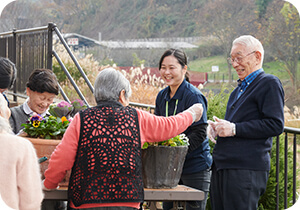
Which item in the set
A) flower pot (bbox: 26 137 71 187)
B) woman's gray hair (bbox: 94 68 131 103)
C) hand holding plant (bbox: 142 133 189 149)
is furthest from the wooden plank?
woman's gray hair (bbox: 94 68 131 103)

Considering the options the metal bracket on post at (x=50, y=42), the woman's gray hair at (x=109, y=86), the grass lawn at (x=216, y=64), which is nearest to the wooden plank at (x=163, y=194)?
the woman's gray hair at (x=109, y=86)

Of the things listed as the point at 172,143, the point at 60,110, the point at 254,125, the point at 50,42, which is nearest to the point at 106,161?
the point at 172,143

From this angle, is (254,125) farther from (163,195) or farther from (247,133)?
(163,195)

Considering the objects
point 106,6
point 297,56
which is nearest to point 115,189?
point 297,56

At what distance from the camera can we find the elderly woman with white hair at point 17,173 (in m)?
2.10

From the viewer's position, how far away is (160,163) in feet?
8.62

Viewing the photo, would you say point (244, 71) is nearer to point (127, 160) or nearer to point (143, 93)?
point (127, 160)

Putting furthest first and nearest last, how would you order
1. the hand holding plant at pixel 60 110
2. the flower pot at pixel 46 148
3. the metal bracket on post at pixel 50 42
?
the metal bracket on post at pixel 50 42
the hand holding plant at pixel 60 110
the flower pot at pixel 46 148

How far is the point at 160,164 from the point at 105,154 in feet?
1.37

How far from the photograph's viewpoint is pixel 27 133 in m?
2.87

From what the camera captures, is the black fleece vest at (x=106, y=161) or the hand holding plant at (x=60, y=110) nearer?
the black fleece vest at (x=106, y=161)

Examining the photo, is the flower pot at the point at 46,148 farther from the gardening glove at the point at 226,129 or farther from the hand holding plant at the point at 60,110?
the gardening glove at the point at 226,129

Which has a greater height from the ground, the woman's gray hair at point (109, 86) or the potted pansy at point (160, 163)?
the woman's gray hair at point (109, 86)

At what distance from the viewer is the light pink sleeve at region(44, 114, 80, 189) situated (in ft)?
7.81
